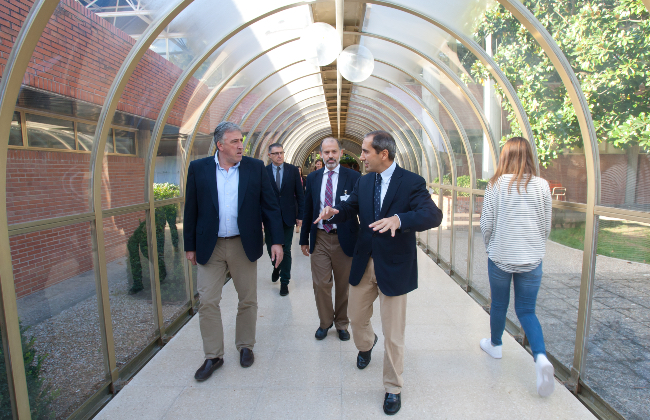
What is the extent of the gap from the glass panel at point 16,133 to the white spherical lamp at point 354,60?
4.32 metres

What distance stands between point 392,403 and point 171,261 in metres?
2.91

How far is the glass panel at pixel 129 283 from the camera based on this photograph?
11.2 ft

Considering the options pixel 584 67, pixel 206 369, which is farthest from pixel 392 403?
pixel 584 67

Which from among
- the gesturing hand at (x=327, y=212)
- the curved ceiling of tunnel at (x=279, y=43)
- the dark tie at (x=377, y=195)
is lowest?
the gesturing hand at (x=327, y=212)

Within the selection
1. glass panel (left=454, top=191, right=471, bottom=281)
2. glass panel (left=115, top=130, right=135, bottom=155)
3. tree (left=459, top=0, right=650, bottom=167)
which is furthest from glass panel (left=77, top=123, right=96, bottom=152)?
glass panel (left=454, top=191, right=471, bottom=281)

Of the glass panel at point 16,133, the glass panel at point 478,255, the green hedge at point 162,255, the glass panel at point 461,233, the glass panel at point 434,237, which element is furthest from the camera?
the glass panel at point 434,237

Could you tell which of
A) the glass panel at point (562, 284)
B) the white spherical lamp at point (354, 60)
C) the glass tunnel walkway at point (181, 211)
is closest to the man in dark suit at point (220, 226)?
the glass tunnel walkway at point (181, 211)

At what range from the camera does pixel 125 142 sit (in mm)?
3672

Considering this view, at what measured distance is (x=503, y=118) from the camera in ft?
15.1

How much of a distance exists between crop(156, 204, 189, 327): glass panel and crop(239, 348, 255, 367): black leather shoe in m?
1.14

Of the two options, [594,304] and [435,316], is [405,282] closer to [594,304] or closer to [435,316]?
[594,304]

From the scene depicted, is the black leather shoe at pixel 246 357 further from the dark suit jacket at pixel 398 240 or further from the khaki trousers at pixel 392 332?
the dark suit jacket at pixel 398 240

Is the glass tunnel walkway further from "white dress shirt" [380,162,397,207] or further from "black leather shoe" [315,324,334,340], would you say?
"white dress shirt" [380,162,397,207]

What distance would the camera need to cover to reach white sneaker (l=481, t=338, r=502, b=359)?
12.1 ft
